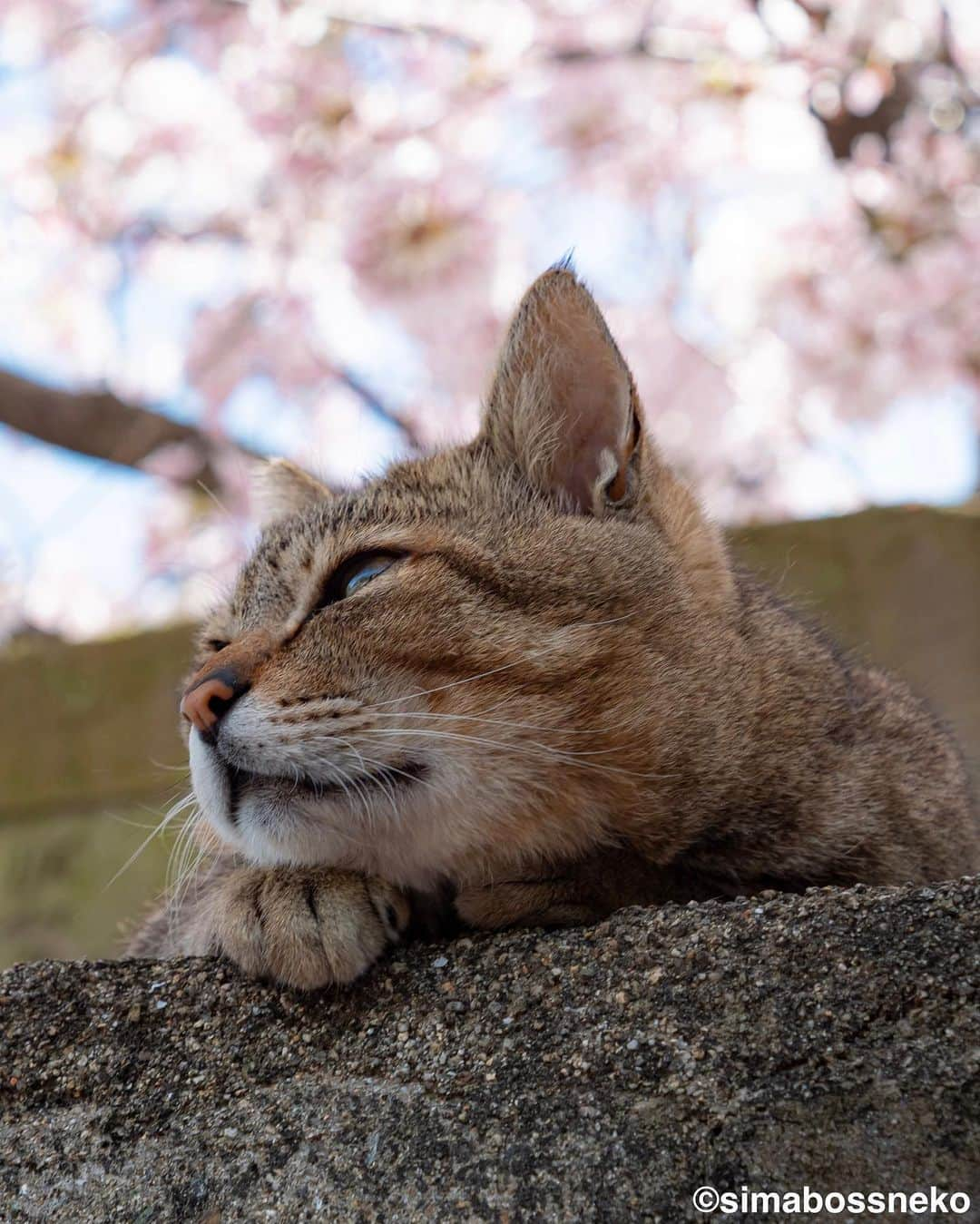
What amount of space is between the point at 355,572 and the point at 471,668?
298 millimetres

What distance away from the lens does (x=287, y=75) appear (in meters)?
6.16

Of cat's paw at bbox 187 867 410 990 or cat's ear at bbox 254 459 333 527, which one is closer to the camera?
cat's paw at bbox 187 867 410 990

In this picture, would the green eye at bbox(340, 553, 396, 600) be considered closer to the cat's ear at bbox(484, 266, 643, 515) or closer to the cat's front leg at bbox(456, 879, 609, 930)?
the cat's ear at bbox(484, 266, 643, 515)

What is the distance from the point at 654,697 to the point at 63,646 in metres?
3.76

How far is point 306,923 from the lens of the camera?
174 cm

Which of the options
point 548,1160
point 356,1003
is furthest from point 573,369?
point 548,1160

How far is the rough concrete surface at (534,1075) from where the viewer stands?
1.36m

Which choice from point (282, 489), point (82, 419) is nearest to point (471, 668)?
point (282, 489)

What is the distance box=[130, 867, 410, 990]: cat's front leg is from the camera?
1720 millimetres

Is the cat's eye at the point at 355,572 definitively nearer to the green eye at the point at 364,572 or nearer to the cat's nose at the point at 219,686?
the green eye at the point at 364,572

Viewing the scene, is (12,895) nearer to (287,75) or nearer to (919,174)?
(287,75)

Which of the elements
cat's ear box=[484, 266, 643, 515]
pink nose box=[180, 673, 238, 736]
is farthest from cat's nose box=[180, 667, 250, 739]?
cat's ear box=[484, 266, 643, 515]

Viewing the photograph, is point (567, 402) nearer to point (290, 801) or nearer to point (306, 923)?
point (290, 801)

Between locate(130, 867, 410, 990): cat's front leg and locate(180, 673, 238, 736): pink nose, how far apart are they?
24cm
